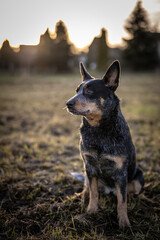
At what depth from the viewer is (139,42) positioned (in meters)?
30.9

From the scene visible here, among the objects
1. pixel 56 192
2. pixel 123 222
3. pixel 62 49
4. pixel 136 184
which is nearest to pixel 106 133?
pixel 136 184

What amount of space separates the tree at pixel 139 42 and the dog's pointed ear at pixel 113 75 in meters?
31.5

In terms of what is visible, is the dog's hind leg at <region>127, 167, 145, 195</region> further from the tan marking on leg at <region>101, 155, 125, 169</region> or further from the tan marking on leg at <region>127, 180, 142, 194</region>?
the tan marking on leg at <region>101, 155, 125, 169</region>

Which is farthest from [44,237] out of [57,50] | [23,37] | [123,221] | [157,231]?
[57,50]

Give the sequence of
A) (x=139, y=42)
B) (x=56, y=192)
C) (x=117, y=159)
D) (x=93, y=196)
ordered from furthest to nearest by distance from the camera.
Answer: (x=139, y=42) < (x=56, y=192) < (x=93, y=196) < (x=117, y=159)

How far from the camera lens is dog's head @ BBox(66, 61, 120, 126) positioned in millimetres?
2443

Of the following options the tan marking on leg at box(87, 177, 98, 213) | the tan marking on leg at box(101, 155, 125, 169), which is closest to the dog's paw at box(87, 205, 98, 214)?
the tan marking on leg at box(87, 177, 98, 213)

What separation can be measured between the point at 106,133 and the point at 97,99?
494mm

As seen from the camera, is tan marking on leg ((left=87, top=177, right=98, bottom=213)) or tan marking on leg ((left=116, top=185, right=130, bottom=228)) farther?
tan marking on leg ((left=87, top=177, right=98, bottom=213))

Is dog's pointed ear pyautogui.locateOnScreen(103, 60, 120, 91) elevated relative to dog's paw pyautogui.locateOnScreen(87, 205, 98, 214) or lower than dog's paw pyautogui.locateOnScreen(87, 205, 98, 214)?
elevated

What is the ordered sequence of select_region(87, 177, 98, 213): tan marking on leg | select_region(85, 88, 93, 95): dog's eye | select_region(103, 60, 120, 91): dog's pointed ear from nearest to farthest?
select_region(103, 60, 120, 91): dog's pointed ear < select_region(85, 88, 93, 95): dog's eye < select_region(87, 177, 98, 213): tan marking on leg

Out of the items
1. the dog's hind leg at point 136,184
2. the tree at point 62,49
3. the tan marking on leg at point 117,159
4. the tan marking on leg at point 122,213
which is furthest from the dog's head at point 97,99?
the tree at point 62,49

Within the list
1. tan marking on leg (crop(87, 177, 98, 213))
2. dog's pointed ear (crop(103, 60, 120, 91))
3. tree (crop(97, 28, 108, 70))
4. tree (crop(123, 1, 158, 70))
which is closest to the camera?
dog's pointed ear (crop(103, 60, 120, 91))

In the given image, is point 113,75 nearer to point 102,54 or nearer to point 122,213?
point 122,213
